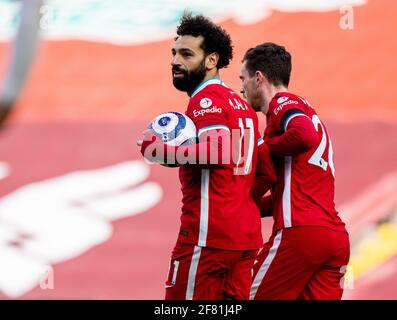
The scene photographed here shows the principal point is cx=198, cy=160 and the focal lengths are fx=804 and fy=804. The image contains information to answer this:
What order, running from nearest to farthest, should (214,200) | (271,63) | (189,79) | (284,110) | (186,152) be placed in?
(186,152) → (214,200) → (189,79) → (284,110) → (271,63)

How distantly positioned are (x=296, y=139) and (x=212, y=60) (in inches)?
19.2

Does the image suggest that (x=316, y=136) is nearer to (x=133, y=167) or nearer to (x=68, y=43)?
(x=133, y=167)

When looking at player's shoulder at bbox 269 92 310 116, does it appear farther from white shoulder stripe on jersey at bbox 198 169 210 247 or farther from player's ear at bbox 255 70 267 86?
white shoulder stripe on jersey at bbox 198 169 210 247

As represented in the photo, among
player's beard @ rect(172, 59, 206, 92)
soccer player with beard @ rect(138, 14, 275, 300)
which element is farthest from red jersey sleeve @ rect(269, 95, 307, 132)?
player's beard @ rect(172, 59, 206, 92)

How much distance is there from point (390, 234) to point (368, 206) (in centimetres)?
30

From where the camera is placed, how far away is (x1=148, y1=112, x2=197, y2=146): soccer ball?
309cm

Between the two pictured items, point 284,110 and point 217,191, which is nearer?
point 217,191

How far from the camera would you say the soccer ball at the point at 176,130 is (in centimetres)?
309

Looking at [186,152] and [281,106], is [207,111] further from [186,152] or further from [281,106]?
[281,106]

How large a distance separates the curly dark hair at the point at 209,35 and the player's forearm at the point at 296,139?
1.31 ft

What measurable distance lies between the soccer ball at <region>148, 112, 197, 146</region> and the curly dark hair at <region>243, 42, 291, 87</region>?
2.40 feet

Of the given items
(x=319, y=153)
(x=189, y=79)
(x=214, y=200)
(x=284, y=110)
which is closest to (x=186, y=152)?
(x=214, y=200)

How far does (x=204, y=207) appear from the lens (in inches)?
123

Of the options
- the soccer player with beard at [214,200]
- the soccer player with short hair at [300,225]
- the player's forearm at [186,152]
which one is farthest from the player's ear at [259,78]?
the player's forearm at [186,152]
